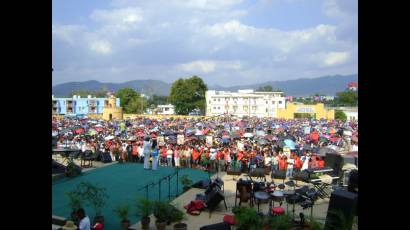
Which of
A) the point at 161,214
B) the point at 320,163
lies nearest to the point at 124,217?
the point at 161,214

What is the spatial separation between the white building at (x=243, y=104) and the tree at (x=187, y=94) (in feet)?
53.4

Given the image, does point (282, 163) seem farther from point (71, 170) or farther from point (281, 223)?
point (281, 223)

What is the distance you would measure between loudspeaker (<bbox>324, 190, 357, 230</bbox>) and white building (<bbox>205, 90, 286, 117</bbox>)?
332ft

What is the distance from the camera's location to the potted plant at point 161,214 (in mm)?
9781

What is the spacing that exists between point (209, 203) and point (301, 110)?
77491mm

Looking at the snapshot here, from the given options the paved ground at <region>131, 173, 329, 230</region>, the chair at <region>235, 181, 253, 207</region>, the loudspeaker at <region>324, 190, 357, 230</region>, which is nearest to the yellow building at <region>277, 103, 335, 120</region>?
the paved ground at <region>131, 173, 329, 230</region>

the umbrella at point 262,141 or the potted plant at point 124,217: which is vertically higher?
the umbrella at point 262,141

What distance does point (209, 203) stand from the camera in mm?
11406

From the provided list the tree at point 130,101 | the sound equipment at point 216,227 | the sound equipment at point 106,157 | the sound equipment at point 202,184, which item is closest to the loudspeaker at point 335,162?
the sound equipment at point 202,184

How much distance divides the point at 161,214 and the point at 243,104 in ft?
342

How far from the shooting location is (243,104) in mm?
113188

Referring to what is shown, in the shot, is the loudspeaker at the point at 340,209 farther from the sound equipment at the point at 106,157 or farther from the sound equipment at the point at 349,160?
the sound equipment at the point at 106,157

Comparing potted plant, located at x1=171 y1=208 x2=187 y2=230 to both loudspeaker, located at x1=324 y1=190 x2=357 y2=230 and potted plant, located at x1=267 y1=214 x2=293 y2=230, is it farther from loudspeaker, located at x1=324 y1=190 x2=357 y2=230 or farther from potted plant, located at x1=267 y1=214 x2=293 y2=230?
loudspeaker, located at x1=324 y1=190 x2=357 y2=230
